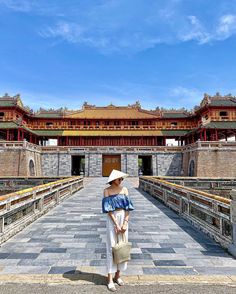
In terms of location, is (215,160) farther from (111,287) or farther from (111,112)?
(111,287)

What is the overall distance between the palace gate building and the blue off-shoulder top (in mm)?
29276

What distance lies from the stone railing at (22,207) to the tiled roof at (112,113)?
3251 cm

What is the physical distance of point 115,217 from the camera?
3.91 m

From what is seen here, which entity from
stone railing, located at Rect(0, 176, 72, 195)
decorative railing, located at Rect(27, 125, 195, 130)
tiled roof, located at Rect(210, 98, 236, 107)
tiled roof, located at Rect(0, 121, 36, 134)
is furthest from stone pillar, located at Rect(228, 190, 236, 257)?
decorative railing, located at Rect(27, 125, 195, 130)

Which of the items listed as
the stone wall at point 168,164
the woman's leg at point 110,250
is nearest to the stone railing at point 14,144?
the stone wall at point 168,164

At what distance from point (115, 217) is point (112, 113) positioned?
41.7 metres

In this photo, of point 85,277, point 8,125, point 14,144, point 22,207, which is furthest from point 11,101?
point 85,277

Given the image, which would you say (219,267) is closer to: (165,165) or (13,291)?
(13,291)

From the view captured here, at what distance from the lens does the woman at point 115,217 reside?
3809 mm

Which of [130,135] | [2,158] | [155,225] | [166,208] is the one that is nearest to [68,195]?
[166,208]

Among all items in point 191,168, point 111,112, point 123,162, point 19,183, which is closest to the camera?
point 19,183

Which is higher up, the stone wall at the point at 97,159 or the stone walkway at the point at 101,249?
the stone wall at the point at 97,159

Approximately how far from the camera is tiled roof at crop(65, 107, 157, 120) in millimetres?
43531

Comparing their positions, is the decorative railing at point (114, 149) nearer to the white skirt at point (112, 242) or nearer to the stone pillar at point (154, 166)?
the stone pillar at point (154, 166)
